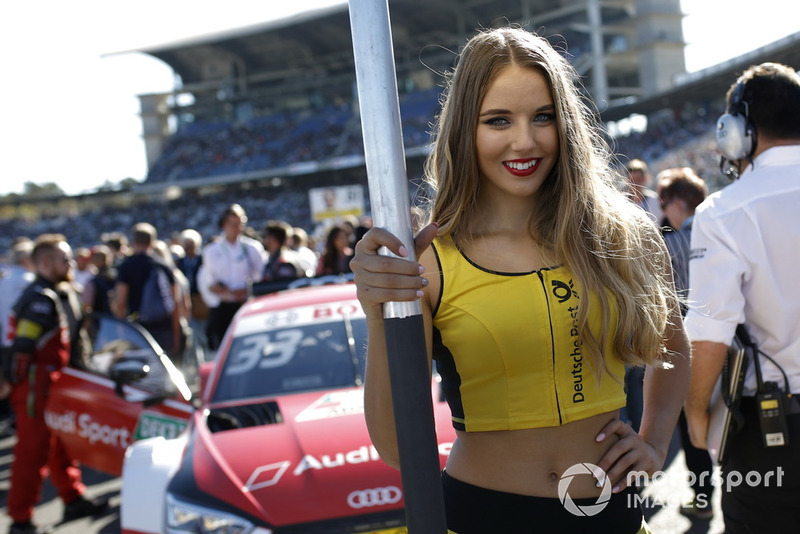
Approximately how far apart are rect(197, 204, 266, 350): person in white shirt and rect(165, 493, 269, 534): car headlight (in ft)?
18.0

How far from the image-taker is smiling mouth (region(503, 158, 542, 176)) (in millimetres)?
1703

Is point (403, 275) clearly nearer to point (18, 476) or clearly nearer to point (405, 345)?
point (405, 345)

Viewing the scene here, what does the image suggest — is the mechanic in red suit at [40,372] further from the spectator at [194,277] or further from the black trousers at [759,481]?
the spectator at [194,277]

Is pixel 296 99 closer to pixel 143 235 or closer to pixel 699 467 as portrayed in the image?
pixel 143 235

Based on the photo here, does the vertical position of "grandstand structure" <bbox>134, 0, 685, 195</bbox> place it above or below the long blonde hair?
above

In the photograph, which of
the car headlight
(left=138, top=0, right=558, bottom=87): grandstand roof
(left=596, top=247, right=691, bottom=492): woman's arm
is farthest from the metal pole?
(left=138, top=0, right=558, bottom=87): grandstand roof

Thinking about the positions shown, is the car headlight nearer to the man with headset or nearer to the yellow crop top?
the yellow crop top

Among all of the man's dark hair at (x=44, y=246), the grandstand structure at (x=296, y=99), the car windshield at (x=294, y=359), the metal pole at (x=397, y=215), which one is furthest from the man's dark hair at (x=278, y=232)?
the grandstand structure at (x=296, y=99)

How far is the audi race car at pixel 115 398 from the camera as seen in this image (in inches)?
171

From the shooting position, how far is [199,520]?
284 cm

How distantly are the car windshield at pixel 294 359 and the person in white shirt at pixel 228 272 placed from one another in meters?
4.17

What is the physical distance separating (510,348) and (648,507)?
3.32 meters

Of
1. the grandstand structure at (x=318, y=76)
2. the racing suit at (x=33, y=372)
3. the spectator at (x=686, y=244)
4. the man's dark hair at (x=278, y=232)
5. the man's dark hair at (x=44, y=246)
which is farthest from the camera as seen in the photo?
the grandstand structure at (x=318, y=76)

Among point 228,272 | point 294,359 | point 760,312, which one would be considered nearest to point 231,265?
point 228,272
